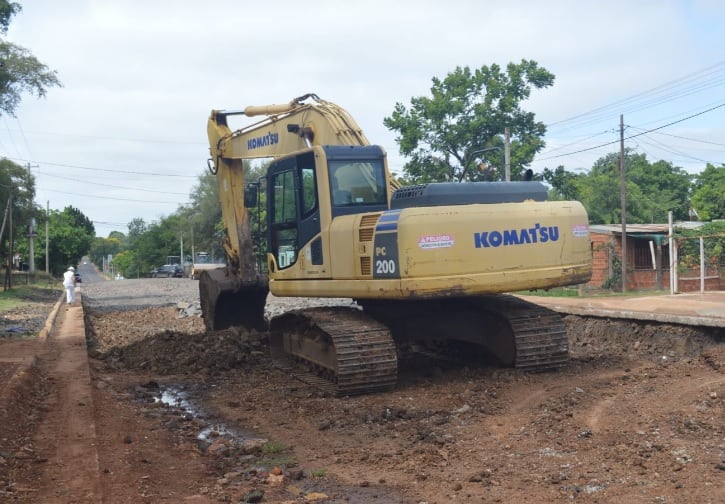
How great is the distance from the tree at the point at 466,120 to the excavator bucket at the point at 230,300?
2826cm

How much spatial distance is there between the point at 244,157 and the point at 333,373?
4.82 metres

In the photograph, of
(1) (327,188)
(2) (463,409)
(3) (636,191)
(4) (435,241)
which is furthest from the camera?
(3) (636,191)

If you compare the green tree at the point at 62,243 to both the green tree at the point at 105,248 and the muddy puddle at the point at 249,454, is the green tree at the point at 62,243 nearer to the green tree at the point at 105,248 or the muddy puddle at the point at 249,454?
the muddy puddle at the point at 249,454

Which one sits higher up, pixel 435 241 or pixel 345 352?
pixel 435 241

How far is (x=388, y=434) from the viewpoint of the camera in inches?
291

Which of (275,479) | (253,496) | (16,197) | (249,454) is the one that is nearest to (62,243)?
(16,197)

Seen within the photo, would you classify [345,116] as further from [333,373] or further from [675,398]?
[675,398]

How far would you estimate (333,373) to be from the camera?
9.53 m

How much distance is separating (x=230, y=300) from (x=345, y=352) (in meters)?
5.17

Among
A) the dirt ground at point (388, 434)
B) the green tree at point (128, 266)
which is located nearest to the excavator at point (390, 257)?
the dirt ground at point (388, 434)

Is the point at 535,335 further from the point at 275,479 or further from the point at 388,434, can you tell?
the point at 275,479

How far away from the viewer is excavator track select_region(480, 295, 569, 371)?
32.0ft

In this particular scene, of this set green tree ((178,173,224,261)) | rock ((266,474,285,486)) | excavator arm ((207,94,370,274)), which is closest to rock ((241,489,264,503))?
rock ((266,474,285,486))

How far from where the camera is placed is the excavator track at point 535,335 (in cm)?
975
